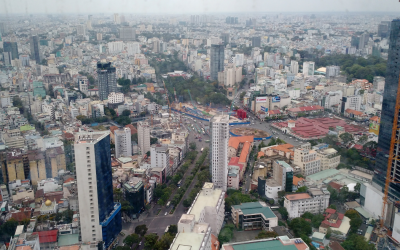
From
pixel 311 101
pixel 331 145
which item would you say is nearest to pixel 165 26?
pixel 311 101

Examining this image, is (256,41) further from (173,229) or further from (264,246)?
(264,246)

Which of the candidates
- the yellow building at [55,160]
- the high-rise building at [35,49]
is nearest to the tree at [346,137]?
the yellow building at [55,160]

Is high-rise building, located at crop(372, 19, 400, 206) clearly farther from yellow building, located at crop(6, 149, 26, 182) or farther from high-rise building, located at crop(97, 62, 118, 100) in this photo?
high-rise building, located at crop(97, 62, 118, 100)

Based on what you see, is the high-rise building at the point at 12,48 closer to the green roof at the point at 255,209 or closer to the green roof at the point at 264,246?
the green roof at the point at 255,209

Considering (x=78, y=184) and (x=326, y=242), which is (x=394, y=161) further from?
(x=78, y=184)

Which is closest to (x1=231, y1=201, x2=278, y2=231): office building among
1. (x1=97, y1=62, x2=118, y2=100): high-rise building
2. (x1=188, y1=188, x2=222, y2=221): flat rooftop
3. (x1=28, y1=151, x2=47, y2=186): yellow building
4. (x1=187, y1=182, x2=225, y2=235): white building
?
(x1=187, y1=182, x2=225, y2=235): white building

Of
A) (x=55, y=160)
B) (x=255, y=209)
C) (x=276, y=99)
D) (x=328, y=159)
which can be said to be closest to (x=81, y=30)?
(x=276, y=99)
